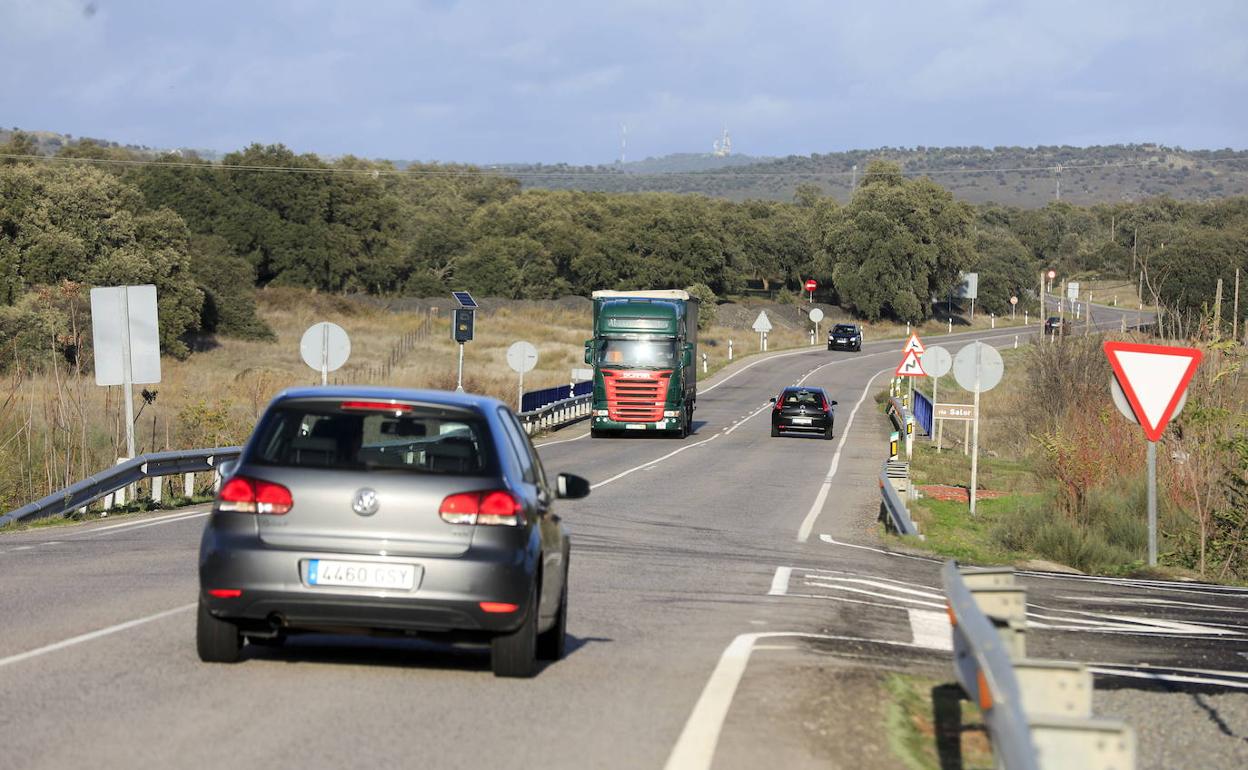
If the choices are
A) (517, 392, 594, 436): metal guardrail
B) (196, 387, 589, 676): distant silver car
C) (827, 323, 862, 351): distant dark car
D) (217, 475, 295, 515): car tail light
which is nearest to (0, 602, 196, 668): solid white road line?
(196, 387, 589, 676): distant silver car

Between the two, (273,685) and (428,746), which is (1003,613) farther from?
(273,685)

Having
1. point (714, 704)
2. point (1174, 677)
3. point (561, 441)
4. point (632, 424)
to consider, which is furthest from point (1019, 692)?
point (632, 424)

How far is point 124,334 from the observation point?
22.8 meters

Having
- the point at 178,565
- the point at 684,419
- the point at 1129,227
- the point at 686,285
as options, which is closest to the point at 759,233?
the point at 686,285

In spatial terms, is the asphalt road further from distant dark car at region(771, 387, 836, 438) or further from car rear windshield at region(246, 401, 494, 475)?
distant dark car at region(771, 387, 836, 438)

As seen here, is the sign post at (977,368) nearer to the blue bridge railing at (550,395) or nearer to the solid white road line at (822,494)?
the solid white road line at (822,494)

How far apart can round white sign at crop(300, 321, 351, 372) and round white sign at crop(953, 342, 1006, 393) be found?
10383mm

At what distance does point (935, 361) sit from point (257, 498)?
29697 mm

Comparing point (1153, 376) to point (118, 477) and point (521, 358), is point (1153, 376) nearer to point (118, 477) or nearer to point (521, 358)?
point (118, 477)

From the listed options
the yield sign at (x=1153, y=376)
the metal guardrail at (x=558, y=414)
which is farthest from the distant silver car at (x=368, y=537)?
the metal guardrail at (x=558, y=414)

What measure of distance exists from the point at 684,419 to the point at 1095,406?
1790cm

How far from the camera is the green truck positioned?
41.9 m

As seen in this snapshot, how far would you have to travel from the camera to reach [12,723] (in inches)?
279

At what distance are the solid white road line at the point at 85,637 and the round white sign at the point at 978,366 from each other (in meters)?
17.3
